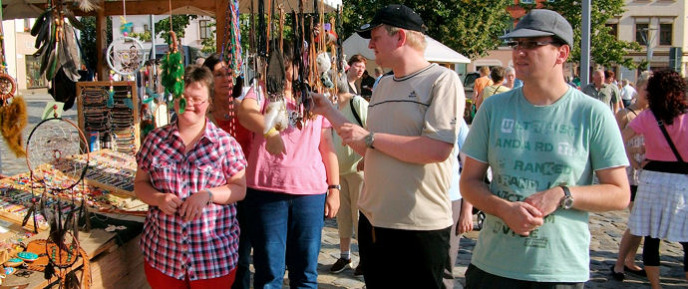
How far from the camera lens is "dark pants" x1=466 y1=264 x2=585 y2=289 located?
208 centimetres

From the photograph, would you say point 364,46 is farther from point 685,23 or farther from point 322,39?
point 685,23

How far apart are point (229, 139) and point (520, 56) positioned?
138 cm

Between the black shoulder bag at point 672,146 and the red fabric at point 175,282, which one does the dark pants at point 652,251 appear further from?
the red fabric at point 175,282

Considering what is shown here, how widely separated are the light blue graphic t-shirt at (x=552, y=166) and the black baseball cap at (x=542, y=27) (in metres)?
0.22

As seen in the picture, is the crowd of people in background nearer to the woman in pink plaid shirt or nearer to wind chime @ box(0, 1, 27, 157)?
the woman in pink plaid shirt

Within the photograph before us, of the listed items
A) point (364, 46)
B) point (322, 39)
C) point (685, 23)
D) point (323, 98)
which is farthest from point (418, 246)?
point (685, 23)

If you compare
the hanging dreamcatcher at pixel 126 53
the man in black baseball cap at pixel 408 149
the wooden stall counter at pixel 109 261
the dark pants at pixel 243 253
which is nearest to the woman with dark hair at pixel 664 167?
the man in black baseball cap at pixel 408 149

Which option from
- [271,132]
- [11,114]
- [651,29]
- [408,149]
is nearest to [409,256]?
[408,149]

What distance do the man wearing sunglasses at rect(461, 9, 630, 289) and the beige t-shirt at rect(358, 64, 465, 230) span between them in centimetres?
33

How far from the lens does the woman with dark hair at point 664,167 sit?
4.20m

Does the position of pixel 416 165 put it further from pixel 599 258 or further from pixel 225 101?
pixel 599 258

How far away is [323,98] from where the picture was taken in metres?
2.73

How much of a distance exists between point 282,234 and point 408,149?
109cm

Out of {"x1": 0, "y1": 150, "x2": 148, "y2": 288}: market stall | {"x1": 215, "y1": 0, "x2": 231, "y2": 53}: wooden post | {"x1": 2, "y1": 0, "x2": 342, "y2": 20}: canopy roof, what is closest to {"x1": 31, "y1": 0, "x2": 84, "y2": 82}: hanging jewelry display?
{"x1": 0, "y1": 150, "x2": 148, "y2": 288}: market stall
